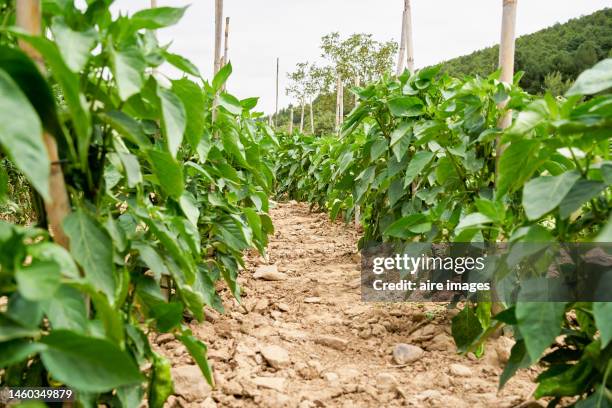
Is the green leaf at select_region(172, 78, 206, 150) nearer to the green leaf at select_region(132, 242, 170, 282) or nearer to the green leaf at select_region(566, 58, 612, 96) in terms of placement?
the green leaf at select_region(132, 242, 170, 282)

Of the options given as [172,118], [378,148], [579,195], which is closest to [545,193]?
[579,195]

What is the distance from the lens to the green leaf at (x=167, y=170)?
1005 millimetres

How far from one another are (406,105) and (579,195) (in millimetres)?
1350

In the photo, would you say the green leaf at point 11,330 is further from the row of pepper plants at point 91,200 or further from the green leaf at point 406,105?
the green leaf at point 406,105

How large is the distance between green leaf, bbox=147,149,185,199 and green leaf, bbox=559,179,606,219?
29.0 inches

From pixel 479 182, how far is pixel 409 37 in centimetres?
312

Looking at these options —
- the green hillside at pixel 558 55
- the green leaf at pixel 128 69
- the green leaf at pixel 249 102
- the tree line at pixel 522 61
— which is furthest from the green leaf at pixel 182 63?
the green hillside at pixel 558 55

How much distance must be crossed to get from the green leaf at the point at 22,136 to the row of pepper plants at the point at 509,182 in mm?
807

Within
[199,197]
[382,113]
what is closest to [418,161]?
[382,113]

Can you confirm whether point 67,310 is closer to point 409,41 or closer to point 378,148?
point 378,148

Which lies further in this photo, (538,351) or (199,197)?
A: (199,197)

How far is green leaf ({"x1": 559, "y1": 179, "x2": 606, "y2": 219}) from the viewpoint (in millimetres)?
938

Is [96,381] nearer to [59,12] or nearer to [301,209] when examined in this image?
[59,12]

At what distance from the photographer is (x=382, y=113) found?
271 centimetres
